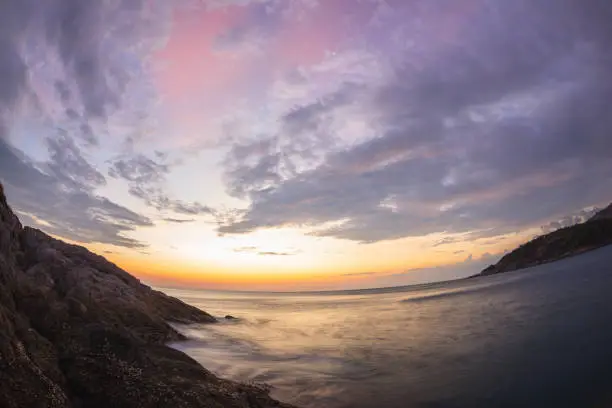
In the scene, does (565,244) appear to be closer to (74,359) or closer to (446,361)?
(446,361)

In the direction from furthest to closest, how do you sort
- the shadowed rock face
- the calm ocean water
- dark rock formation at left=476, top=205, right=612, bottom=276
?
dark rock formation at left=476, top=205, right=612, bottom=276
the calm ocean water
the shadowed rock face

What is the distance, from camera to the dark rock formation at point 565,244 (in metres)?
121

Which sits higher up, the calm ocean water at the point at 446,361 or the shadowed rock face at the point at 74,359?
the shadowed rock face at the point at 74,359

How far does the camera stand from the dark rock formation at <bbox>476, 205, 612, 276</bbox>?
121 metres

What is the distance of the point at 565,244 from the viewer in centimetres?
13362

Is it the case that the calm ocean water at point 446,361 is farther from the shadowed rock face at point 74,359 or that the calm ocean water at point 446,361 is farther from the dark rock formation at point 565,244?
the dark rock formation at point 565,244

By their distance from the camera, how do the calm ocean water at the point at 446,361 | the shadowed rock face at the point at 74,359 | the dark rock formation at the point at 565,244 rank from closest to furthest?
the shadowed rock face at the point at 74,359
the calm ocean water at the point at 446,361
the dark rock formation at the point at 565,244

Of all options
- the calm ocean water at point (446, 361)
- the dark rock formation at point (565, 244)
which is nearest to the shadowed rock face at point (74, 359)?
the calm ocean water at point (446, 361)

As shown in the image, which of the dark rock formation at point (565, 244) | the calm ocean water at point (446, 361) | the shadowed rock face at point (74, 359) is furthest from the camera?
the dark rock formation at point (565, 244)

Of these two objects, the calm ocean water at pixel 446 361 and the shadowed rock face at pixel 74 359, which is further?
the calm ocean water at pixel 446 361

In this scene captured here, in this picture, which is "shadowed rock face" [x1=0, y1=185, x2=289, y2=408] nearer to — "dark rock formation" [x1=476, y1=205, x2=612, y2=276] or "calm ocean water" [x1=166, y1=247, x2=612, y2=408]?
"calm ocean water" [x1=166, y1=247, x2=612, y2=408]

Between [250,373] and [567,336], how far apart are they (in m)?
18.0

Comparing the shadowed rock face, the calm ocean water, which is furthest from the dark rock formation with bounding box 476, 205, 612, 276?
the shadowed rock face

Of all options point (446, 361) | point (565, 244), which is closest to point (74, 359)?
point (446, 361)
